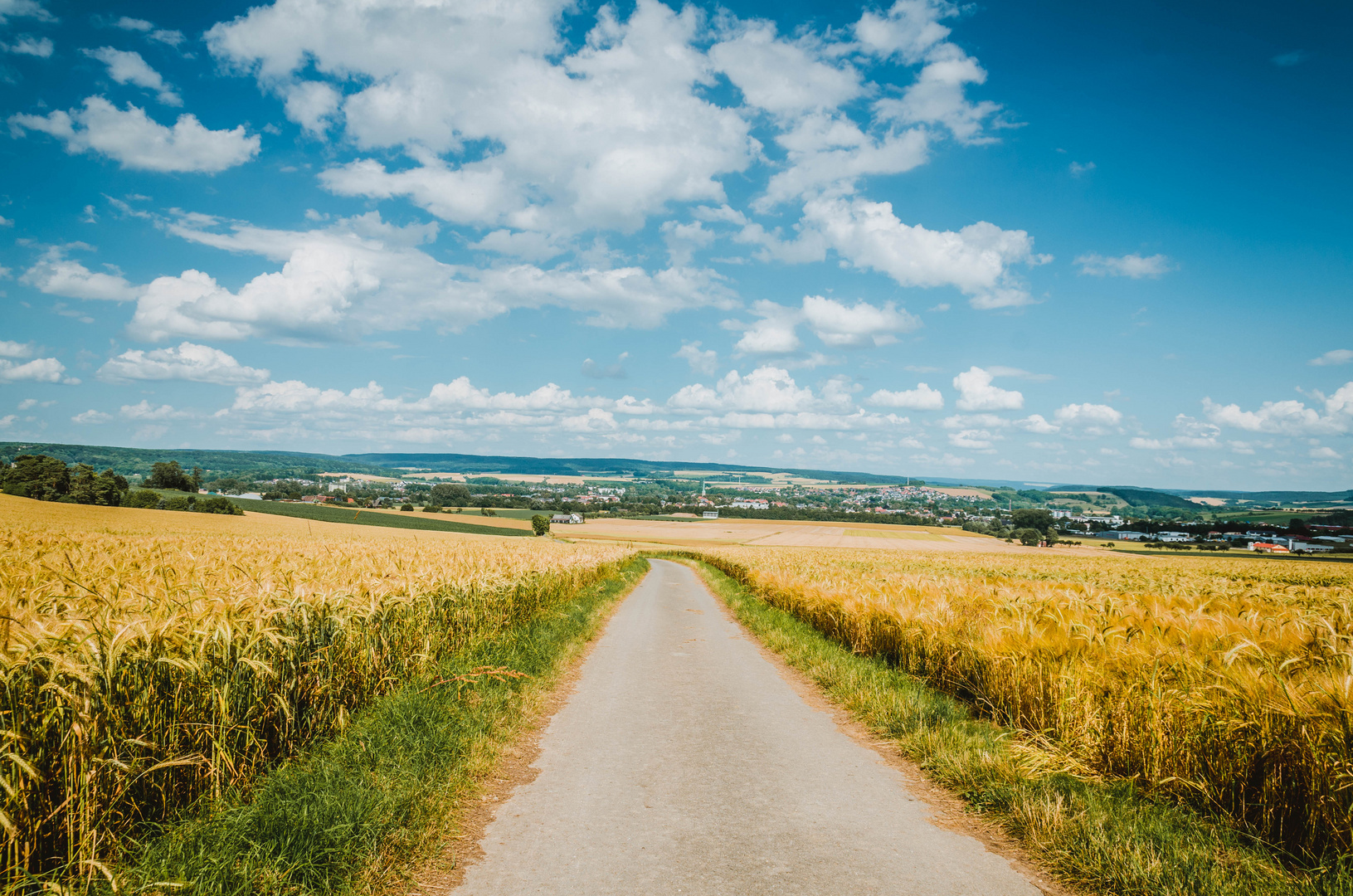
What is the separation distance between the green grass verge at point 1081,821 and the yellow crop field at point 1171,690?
268 mm

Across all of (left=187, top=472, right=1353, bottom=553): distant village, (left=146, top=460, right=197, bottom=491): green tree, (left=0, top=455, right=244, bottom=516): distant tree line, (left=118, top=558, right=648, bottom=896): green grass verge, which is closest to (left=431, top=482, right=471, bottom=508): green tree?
(left=187, top=472, right=1353, bottom=553): distant village

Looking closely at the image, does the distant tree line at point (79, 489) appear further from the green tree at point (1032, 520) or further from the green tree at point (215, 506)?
the green tree at point (1032, 520)

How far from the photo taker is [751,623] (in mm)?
15742

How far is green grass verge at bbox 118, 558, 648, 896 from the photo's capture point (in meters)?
3.17

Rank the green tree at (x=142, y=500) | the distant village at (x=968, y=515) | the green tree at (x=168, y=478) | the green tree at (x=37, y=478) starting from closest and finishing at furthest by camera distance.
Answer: the green tree at (x=37, y=478), the green tree at (x=142, y=500), the green tree at (x=168, y=478), the distant village at (x=968, y=515)

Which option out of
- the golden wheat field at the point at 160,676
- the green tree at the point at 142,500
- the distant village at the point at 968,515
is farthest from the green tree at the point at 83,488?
the golden wheat field at the point at 160,676

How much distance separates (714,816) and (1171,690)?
155 inches

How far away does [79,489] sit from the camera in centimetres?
5606

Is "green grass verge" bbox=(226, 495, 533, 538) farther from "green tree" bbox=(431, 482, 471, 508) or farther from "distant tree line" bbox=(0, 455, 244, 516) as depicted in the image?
"green tree" bbox=(431, 482, 471, 508)

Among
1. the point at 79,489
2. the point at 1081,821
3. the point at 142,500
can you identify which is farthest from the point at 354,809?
the point at 142,500

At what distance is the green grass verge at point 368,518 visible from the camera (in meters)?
70.6

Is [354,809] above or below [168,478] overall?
above

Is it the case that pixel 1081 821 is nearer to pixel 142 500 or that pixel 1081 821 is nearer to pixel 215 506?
pixel 215 506

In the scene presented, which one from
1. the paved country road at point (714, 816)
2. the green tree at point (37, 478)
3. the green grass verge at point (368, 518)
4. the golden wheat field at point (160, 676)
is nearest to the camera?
the golden wheat field at point (160, 676)
